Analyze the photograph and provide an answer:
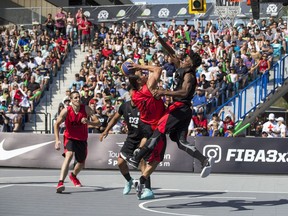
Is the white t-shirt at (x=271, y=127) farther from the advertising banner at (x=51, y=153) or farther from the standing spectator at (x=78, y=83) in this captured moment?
the standing spectator at (x=78, y=83)

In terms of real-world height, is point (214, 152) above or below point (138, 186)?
below

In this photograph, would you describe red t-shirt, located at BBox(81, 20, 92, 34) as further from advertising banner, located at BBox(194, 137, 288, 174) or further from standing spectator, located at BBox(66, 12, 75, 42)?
advertising banner, located at BBox(194, 137, 288, 174)

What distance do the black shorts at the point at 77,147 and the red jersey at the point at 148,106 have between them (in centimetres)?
171

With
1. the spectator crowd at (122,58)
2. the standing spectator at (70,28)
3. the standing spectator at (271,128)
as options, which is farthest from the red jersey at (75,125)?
the standing spectator at (70,28)

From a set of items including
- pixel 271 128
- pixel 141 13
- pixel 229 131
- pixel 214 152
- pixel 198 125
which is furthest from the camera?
pixel 141 13

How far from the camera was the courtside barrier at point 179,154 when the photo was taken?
19.0m

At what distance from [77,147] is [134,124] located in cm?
138

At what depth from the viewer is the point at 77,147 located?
1366cm

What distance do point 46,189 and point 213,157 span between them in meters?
6.53

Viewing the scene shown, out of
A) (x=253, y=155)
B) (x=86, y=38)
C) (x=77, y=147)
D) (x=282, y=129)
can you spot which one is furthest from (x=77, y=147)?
(x=86, y=38)

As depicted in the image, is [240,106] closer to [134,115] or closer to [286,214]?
[134,115]

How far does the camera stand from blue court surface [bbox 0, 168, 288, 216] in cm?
1087

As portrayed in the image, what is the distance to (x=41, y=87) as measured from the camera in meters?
27.3

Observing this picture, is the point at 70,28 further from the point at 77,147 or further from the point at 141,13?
the point at 77,147
